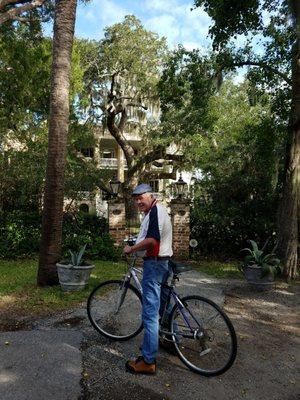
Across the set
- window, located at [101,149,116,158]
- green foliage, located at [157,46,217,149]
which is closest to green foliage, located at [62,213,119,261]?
green foliage, located at [157,46,217,149]

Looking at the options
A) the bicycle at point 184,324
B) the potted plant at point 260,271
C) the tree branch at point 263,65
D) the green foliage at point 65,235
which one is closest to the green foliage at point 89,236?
the green foliage at point 65,235

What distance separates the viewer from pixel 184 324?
4.58m

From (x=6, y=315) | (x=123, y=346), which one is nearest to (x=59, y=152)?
(x=6, y=315)

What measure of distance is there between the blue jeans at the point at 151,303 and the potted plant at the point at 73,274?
3.36 meters

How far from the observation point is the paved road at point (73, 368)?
389 cm

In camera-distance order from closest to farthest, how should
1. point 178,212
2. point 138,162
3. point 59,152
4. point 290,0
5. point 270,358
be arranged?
point 270,358, point 59,152, point 290,0, point 178,212, point 138,162

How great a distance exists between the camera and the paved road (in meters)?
3.89

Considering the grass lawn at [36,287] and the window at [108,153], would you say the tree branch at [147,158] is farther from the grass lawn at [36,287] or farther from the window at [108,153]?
the window at [108,153]

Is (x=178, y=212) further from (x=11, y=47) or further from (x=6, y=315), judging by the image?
(x=11, y=47)

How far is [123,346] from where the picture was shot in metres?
5.12

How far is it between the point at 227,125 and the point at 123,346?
23682mm

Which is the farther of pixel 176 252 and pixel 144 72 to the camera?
pixel 144 72

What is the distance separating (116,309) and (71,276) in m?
2.42

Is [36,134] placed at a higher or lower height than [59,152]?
higher
